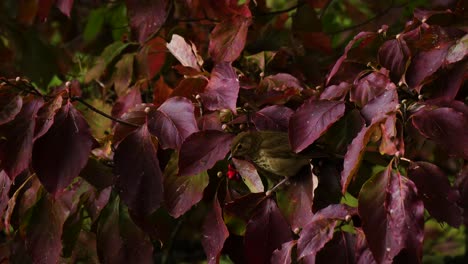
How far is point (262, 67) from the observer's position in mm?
1551

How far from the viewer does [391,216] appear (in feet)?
3.20

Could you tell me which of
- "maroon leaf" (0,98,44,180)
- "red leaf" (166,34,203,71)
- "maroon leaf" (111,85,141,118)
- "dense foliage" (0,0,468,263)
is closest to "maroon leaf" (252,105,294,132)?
"dense foliage" (0,0,468,263)

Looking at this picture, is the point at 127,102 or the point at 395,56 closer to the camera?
the point at 395,56

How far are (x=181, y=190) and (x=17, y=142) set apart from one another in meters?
0.26

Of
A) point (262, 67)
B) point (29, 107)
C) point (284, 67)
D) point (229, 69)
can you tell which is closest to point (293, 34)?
point (284, 67)

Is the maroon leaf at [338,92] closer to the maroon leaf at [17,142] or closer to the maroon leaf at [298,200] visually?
the maroon leaf at [298,200]

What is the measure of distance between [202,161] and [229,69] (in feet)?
0.66

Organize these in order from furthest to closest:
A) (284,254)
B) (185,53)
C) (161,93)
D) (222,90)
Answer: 1. (161,93)
2. (185,53)
3. (222,90)
4. (284,254)


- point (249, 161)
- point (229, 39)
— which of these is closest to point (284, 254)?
point (249, 161)

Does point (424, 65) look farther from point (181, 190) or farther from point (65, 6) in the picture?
point (65, 6)

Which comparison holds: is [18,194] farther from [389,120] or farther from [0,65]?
[0,65]

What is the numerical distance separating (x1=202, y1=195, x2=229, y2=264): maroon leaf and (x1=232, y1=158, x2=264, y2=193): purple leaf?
6 centimetres

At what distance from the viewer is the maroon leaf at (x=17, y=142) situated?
113 centimetres

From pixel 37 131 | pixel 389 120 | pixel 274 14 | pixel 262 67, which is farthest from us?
pixel 274 14
